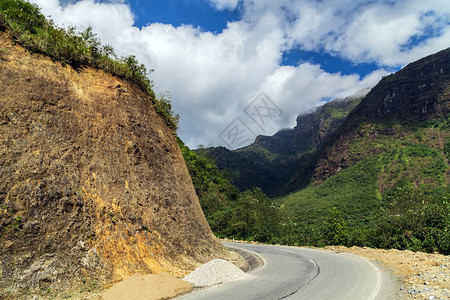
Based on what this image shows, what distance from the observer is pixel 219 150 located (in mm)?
188250

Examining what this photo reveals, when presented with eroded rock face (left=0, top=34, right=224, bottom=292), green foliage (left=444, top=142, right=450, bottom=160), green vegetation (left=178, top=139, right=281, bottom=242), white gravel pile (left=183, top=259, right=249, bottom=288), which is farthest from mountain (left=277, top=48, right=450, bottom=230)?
eroded rock face (left=0, top=34, right=224, bottom=292)

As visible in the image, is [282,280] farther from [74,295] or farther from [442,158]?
[442,158]

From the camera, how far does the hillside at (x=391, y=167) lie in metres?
21.2

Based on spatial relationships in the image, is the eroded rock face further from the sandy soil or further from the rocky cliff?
the rocky cliff

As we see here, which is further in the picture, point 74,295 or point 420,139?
point 420,139

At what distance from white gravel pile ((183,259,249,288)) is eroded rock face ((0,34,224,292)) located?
3.04ft

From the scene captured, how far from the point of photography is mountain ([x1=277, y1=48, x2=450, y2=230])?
82.4 m

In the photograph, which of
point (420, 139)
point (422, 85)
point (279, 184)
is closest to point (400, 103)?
point (422, 85)

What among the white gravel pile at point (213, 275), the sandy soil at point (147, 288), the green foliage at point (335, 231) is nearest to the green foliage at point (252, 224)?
the green foliage at point (335, 231)

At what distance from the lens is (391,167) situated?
326 ft

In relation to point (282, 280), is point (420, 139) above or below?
above

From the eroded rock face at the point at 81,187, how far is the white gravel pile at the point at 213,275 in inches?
36.5

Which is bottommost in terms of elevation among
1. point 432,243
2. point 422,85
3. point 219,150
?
point 432,243

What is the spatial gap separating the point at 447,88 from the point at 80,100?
504 ft
